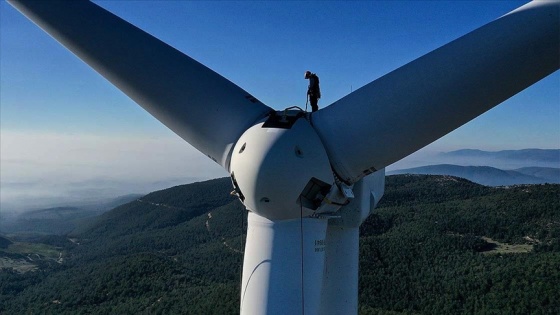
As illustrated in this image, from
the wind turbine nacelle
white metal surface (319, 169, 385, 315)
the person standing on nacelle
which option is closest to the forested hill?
white metal surface (319, 169, 385, 315)

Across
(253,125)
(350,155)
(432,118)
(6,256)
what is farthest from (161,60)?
(6,256)

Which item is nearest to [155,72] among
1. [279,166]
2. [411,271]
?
[279,166]

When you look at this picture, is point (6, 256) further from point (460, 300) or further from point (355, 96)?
point (355, 96)

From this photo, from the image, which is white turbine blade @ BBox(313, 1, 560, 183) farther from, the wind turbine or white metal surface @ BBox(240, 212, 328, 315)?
white metal surface @ BBox(240, 212, 328, 315)

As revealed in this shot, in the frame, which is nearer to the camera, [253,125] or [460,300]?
[253,125]

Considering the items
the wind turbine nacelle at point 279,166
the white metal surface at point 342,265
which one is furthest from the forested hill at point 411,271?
the wind turbine nacelle at point 279,166

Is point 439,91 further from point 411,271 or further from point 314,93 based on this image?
point 411,271

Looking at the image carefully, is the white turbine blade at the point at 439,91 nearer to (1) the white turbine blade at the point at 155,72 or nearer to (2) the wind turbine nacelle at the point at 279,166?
(2) the wind turbine nacelle at the point at 279,166
